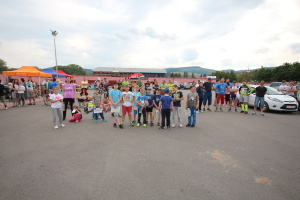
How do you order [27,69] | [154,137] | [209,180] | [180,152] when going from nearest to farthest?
[209,180] → [180,152] → [154,137] → [27,69]

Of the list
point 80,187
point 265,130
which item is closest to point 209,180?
point 80,187

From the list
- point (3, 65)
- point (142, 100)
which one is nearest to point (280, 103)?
point (142, 100)

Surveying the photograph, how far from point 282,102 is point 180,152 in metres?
8.86

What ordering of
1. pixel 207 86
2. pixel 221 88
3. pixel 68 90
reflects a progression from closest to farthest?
pixel 68 90
pixel 207 86
pixel 221 88

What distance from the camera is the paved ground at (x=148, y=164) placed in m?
2.85

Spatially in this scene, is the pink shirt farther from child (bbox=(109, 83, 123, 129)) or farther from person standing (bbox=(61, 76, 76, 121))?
child (bbox=(109, 83, 123, 129))

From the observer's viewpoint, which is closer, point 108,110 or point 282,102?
point 282,102

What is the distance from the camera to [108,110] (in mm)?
10539

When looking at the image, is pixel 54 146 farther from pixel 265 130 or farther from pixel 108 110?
pixel 265 130

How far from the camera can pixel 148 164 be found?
12.4 feet

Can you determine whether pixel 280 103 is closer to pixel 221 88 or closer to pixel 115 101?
pixel 221 88

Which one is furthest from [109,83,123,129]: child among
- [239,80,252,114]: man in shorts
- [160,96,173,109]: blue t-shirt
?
[239,80,252,114]: man in shorts

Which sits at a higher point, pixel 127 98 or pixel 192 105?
pixel 127 98

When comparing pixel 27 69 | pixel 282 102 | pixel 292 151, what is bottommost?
pixel 292 151
